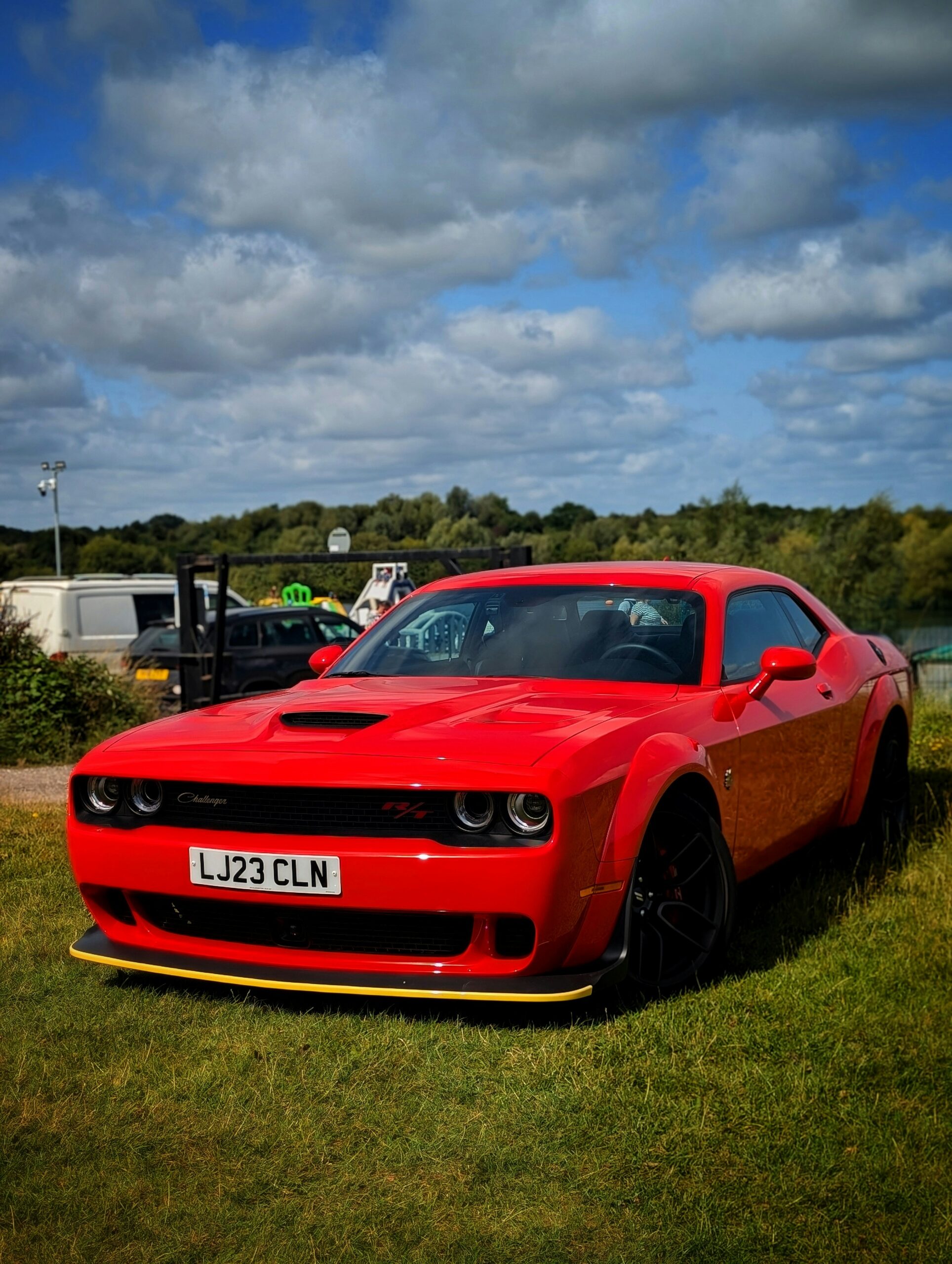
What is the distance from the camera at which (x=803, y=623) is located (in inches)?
249

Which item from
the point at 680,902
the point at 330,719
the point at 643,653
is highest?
the point at 643,653

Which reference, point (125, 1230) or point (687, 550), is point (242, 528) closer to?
point (687, 550)

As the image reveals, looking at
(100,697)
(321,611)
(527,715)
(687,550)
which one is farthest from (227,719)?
(687,550)

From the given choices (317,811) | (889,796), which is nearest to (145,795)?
(317,811)

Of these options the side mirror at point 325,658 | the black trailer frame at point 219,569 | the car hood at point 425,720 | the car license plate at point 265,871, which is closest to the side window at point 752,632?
the car hood at point 425,720

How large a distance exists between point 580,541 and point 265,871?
5485cm

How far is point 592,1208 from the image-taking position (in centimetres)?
290

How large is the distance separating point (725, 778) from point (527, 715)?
2.65 feet

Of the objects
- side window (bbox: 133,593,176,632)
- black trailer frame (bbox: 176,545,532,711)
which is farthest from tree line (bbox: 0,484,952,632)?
side window (bbox: 133,593,176,632)

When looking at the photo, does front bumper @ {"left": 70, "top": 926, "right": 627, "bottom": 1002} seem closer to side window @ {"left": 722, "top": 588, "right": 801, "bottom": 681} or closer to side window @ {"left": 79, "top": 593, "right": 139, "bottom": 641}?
side window @ {"left": 722, "top": 588, "right": 801, "bottom": 681}

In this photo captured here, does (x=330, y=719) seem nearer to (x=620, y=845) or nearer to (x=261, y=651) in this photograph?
(x=620, y=845)

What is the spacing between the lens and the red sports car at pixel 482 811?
3.86 metres

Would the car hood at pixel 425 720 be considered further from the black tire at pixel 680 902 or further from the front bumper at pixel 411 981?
the front bumper at pixel 411 981

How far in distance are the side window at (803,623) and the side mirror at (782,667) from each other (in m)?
1.09
